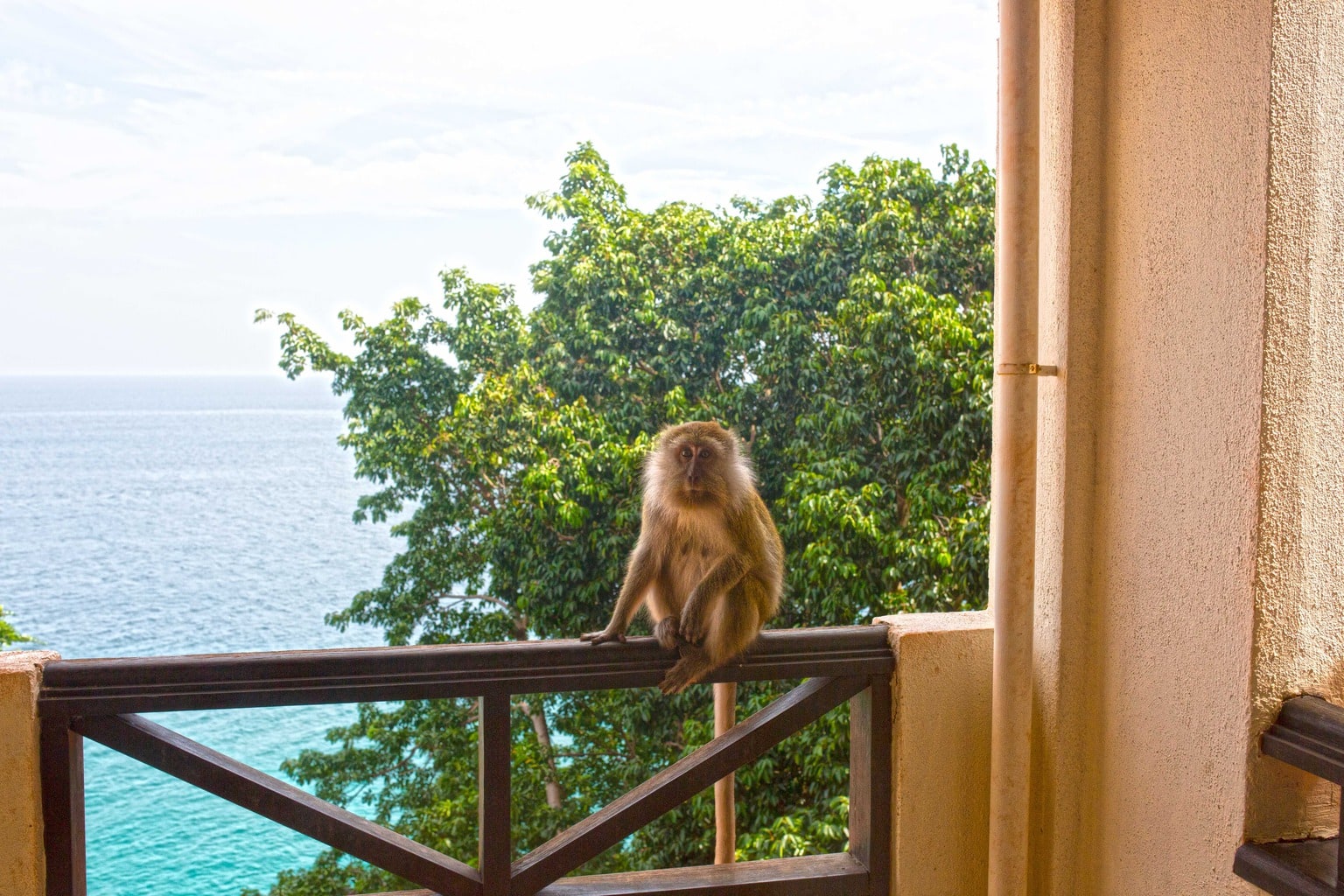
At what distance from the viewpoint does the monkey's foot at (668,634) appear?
1.92 metres

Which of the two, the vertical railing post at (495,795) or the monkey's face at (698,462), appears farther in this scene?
the monkey's face at (698,462)

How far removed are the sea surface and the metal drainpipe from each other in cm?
805

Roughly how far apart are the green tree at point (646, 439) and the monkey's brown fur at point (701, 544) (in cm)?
404

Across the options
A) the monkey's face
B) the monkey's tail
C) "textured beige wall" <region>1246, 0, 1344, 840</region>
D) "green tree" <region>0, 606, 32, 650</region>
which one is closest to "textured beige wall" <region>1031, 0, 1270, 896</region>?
"textured beige wall" <region>1246, 0, 1344, 840</region>

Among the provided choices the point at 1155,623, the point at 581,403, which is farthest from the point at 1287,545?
the point at 581,403

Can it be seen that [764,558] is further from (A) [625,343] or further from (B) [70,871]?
(A) [625,343]

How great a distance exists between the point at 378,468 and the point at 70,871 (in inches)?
320

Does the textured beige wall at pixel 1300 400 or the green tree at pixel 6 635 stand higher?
the textured beige wall at pixel 1300 400

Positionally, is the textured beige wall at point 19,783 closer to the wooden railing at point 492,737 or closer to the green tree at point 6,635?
Result: the wooden railing at point 492,737

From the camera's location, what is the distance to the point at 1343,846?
1.22 m

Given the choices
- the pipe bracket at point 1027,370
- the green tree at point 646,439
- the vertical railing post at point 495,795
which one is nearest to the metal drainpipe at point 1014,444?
the pipe bracket at point 1027,370

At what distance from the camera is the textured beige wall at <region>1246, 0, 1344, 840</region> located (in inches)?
51.5

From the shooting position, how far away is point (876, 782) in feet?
6.10

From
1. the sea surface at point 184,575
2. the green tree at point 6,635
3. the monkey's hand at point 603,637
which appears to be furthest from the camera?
the sea surface at point 184,575
